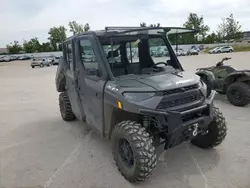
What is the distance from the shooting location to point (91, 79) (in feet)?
12.3

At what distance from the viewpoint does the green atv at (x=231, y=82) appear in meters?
6.46

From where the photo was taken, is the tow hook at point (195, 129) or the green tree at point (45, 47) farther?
the green tree at point (45, 47)

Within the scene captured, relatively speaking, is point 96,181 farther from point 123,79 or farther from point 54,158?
point 123,79

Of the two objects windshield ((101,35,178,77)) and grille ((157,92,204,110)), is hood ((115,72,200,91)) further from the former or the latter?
windshield ((101,35,178,77))

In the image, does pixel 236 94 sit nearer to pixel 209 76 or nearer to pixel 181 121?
pixel 209 76

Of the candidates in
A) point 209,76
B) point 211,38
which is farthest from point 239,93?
point 211,38

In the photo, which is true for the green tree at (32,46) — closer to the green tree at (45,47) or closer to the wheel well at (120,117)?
the green tree at (45,47)

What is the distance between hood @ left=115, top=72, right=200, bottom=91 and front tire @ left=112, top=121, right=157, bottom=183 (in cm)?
50

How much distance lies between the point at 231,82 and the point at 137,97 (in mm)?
4997

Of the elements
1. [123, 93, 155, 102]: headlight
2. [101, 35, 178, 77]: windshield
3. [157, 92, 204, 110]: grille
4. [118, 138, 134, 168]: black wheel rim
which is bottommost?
[118, 138, 134, 168]: black wheel rim

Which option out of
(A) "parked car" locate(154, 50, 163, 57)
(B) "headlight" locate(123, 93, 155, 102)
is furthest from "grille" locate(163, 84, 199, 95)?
(A) "parked car" locate(154, 50, 163, 57)

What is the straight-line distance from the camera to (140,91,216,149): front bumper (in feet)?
9.61

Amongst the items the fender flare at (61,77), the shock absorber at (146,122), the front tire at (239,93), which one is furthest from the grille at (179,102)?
the front tire at (239,93)

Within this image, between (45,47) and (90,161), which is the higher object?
(45,47)
